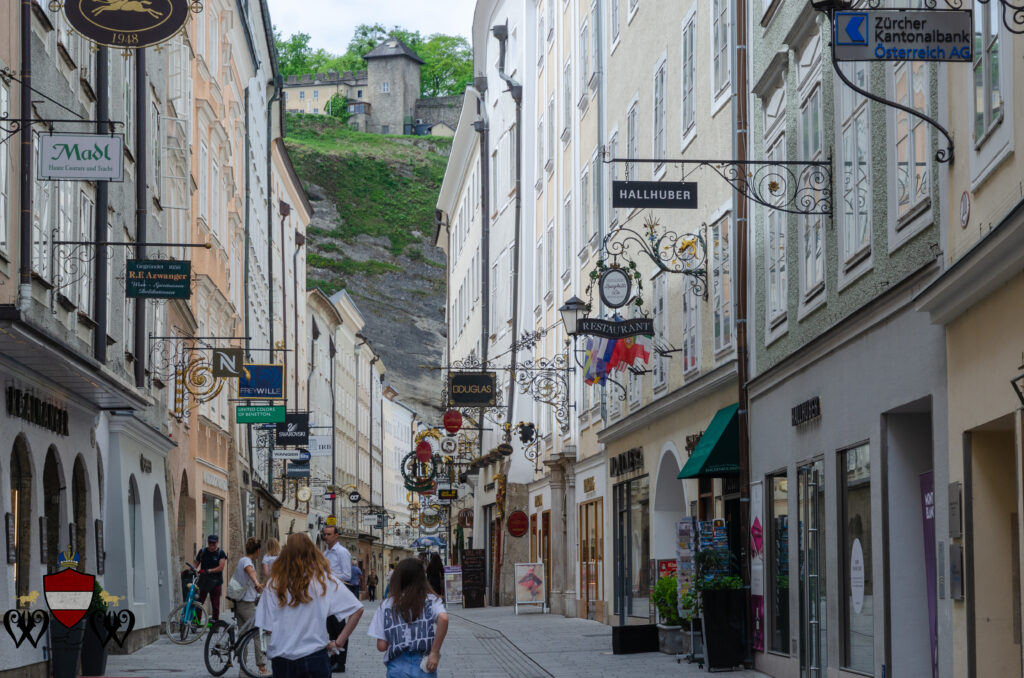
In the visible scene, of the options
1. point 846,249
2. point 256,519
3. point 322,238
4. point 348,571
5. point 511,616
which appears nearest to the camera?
point 846,249

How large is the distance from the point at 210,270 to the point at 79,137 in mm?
20966

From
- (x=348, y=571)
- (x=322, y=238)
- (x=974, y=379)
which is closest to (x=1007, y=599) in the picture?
(x=974, y=379)

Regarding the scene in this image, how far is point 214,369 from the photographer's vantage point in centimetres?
2714

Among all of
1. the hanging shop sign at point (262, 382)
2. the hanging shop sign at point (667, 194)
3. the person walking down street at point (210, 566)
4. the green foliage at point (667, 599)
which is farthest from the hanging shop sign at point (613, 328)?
the hanging shop sign at point (262, 382)

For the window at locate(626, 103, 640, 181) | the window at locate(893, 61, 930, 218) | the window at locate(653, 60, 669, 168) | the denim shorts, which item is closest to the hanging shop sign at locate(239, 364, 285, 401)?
the window at locate(626, 103, 640, 181)

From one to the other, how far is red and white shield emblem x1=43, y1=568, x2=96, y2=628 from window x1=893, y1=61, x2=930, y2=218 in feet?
27.2

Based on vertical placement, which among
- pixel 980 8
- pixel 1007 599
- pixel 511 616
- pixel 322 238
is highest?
pixel 322 238

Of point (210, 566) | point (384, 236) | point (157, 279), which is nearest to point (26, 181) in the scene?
point (157, 279)

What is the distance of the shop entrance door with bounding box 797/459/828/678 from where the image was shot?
50.3ft

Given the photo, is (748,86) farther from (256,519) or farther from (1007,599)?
(256,519)

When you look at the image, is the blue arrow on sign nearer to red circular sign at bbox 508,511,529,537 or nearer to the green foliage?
the green foliage

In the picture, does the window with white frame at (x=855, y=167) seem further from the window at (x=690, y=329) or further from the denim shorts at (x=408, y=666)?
the window at (x=690, y=329)

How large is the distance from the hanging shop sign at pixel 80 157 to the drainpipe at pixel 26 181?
3.68 feet

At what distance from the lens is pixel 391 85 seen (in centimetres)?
15800
